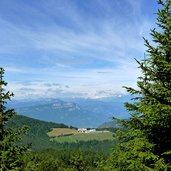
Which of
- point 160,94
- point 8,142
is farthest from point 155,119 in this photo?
point 8,142

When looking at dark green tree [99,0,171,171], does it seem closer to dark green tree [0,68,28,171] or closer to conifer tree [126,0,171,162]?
conifer tree [126,0,171,162]

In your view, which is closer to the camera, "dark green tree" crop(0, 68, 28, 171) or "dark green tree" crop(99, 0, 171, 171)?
"dark green tree" crop(99, 0, 171, 171)

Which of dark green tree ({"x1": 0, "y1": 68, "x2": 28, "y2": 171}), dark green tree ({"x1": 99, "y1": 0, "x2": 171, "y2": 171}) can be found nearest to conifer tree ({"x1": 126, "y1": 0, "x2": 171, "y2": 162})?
dark green tree ({"x1": 99, "y1": 0, "x2": 171, "y2": 171})

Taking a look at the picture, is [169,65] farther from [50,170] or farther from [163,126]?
[50,170]

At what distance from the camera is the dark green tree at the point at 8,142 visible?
20316mm

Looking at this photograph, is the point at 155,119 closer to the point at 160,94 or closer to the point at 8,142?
the point at 160,94

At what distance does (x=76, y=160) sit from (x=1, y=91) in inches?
1793

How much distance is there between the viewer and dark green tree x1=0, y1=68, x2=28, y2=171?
20.3 m

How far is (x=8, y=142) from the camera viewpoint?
20453 millimetres

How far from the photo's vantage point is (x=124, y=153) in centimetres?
1795

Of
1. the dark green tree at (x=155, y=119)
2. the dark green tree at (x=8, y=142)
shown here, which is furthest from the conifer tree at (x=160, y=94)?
the dark green tree at (x=8, y=142)

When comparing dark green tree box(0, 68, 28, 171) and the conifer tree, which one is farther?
dark green tree box(0, 68, 28, 171)

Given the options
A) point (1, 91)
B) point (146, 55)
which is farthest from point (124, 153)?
point (1, 91)

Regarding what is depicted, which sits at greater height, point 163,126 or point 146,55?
point 146,55
